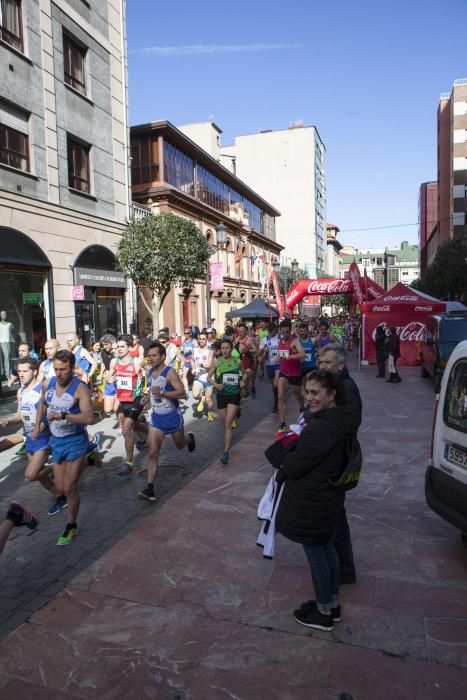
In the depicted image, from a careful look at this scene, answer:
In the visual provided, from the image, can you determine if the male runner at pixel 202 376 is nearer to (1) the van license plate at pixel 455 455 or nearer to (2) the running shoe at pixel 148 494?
(2) the running shoe at pixel 148 494

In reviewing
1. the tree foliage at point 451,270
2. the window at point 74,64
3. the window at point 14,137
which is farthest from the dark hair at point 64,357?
the tree foliage at point 451,270

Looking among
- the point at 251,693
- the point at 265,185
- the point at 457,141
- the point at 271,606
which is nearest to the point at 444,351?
the point at 271,606

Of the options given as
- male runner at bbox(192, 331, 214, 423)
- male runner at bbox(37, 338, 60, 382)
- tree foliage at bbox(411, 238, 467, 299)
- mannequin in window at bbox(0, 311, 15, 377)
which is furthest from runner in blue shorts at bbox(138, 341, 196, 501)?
tree foliage at bbox(411, 238, 467, 299)

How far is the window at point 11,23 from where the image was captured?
12.7 meters

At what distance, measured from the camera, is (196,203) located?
2806cm

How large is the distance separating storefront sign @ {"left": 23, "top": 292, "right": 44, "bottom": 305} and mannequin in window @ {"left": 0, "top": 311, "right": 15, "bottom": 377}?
0.81 metres

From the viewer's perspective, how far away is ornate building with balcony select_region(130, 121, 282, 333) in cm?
2480

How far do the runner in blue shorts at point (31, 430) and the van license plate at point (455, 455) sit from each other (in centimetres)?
381

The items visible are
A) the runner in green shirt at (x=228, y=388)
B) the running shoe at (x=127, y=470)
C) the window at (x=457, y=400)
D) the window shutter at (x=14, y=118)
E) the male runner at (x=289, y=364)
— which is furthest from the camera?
the window shutter at (x=14, y=118)

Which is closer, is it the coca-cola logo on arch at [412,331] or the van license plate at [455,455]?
the van license plate at [455,455]

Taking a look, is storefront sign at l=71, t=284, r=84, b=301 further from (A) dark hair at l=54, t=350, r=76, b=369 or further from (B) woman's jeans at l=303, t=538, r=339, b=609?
(B) woman's jeans at l=303, t=538, r=339, b=609

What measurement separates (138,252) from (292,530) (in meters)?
13.6

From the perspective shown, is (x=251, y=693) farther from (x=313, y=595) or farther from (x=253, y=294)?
(x=253, y=294)

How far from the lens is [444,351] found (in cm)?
1254
